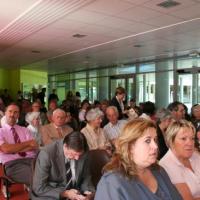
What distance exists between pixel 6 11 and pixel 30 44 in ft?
10.7

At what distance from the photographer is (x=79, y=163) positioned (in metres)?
2.69

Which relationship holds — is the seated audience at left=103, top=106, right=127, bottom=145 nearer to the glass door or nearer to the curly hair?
the curly hair

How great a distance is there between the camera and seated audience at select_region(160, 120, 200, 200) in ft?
7.55

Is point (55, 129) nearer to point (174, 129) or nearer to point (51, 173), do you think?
point (51, 173)

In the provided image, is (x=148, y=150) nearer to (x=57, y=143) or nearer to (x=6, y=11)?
(x=57, y=143)

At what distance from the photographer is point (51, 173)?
262cm

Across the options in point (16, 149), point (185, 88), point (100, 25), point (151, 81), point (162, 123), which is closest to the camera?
point (16, 149)

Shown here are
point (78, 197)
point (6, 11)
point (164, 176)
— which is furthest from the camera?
point (6, 11)

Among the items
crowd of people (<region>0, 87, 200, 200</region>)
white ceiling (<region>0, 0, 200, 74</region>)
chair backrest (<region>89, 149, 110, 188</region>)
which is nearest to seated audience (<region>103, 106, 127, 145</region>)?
crowd of people (<region>0, 87, 200, 200</region>)

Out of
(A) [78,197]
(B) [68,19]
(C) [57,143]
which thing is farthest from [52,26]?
(A) [78,197]

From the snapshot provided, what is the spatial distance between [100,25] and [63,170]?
3.96m

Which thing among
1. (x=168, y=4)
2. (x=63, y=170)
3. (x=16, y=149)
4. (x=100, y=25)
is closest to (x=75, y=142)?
(x=63, y=170)

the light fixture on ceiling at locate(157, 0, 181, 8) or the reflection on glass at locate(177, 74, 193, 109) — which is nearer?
the light fixture on ceiling at locate(157, 0, 181, 8)

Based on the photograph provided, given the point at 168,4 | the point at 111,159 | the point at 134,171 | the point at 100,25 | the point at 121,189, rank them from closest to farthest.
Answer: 1. the point at 121,189
2. the point at 134,171
3. the point at 111,159
4. the point at 168,4
5. the point at 100,25
